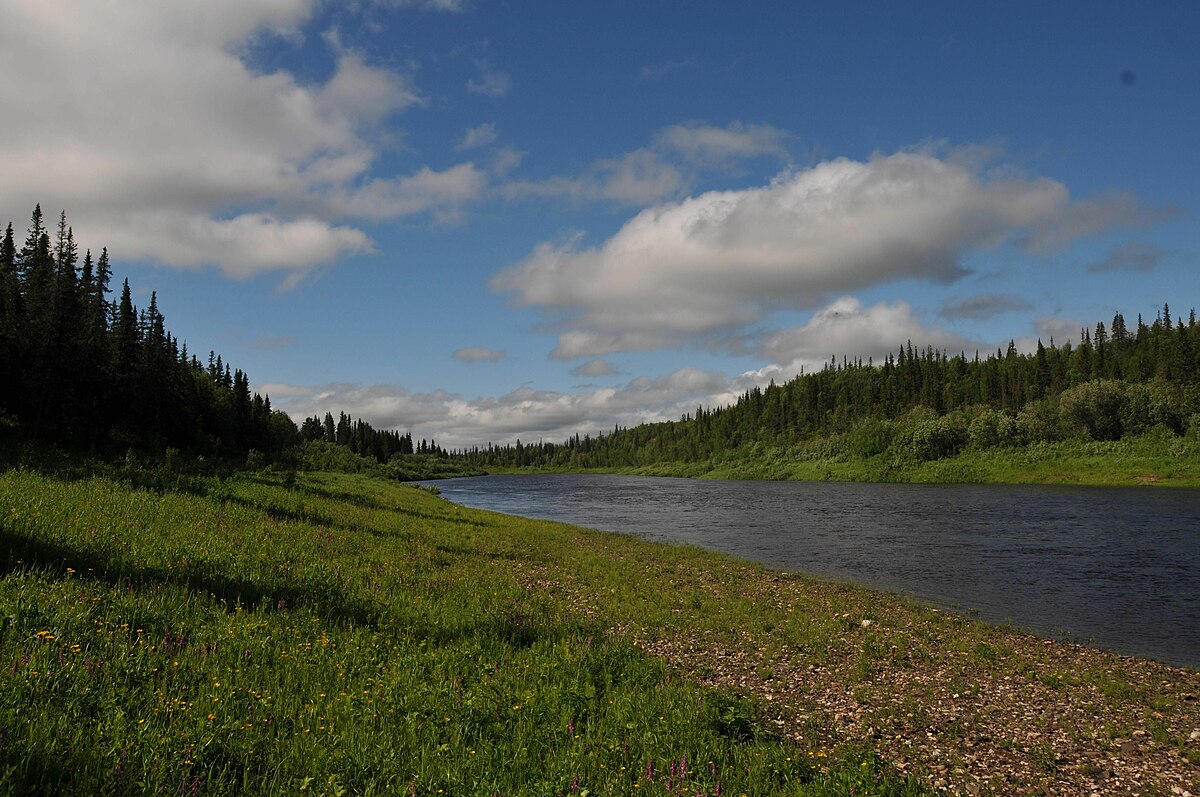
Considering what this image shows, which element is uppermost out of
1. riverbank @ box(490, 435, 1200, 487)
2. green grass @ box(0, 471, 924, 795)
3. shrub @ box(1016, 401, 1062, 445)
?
shrub @ box(1016, 401, 1062, 445)

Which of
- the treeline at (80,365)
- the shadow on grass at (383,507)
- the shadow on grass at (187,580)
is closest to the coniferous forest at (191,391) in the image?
the treeline at (80,365)

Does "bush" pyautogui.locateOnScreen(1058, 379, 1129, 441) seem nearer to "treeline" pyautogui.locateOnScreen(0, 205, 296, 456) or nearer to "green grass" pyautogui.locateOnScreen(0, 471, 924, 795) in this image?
"green grass" pyautogui.locateOnScreen(0, 471, 924, 795)

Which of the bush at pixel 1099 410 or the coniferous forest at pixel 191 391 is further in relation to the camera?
the bush at pixel 1099 410

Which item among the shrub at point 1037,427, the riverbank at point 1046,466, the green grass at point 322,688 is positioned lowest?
the riverbank at point 1046,466

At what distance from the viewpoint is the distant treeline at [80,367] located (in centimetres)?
5622

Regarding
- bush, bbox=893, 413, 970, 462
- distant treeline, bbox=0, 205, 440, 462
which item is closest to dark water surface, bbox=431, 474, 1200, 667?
distant treeline, bbox=0, 205, 440, 462

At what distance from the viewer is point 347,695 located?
27.8 ft

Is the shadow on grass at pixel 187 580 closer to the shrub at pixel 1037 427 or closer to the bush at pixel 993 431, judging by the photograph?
the shrub at pixel 1037 427

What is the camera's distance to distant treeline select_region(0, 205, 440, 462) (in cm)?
5622

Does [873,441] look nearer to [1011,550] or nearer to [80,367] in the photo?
[1011,550]

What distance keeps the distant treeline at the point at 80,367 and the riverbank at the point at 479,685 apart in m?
39.3

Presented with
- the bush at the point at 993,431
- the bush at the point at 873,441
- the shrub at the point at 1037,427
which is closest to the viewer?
the shrub at the point at 1037,427

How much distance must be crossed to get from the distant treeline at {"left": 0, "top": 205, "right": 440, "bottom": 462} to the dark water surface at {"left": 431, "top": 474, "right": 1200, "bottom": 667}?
46.0m

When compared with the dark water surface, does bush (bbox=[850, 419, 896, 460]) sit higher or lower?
higher
